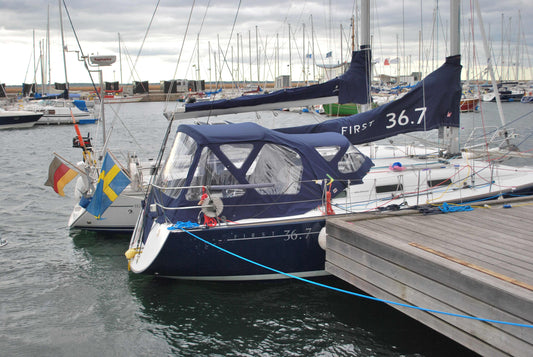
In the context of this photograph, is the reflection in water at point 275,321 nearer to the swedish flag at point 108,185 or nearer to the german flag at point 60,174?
the swedish flag at point 108,185

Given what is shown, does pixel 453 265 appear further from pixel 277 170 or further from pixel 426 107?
pixel 426 107

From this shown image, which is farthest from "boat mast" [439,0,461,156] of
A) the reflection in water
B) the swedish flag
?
the swedish flag

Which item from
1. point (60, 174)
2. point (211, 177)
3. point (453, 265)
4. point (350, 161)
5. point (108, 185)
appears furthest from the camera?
point (60, 174)

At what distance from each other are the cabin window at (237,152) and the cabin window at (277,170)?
22 cm

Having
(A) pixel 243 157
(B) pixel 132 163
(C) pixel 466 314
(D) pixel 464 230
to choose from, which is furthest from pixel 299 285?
(B) pixel 132 163

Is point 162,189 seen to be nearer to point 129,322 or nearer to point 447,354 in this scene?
point 129,322

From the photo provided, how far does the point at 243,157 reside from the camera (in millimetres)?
9758

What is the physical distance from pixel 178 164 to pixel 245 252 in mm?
2213

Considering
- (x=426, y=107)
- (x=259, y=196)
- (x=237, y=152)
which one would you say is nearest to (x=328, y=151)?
(x=259, y=196)

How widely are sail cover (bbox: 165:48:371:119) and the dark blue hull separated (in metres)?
4.26

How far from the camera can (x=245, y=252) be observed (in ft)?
30.3

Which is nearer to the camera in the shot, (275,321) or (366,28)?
(275,321)

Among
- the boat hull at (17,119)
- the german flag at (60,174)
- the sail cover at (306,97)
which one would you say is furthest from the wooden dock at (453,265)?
the boat hull at (17,119)

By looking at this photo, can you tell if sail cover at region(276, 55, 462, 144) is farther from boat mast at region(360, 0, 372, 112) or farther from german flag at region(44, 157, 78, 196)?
german flag at region(44, 157, 78, 196)
